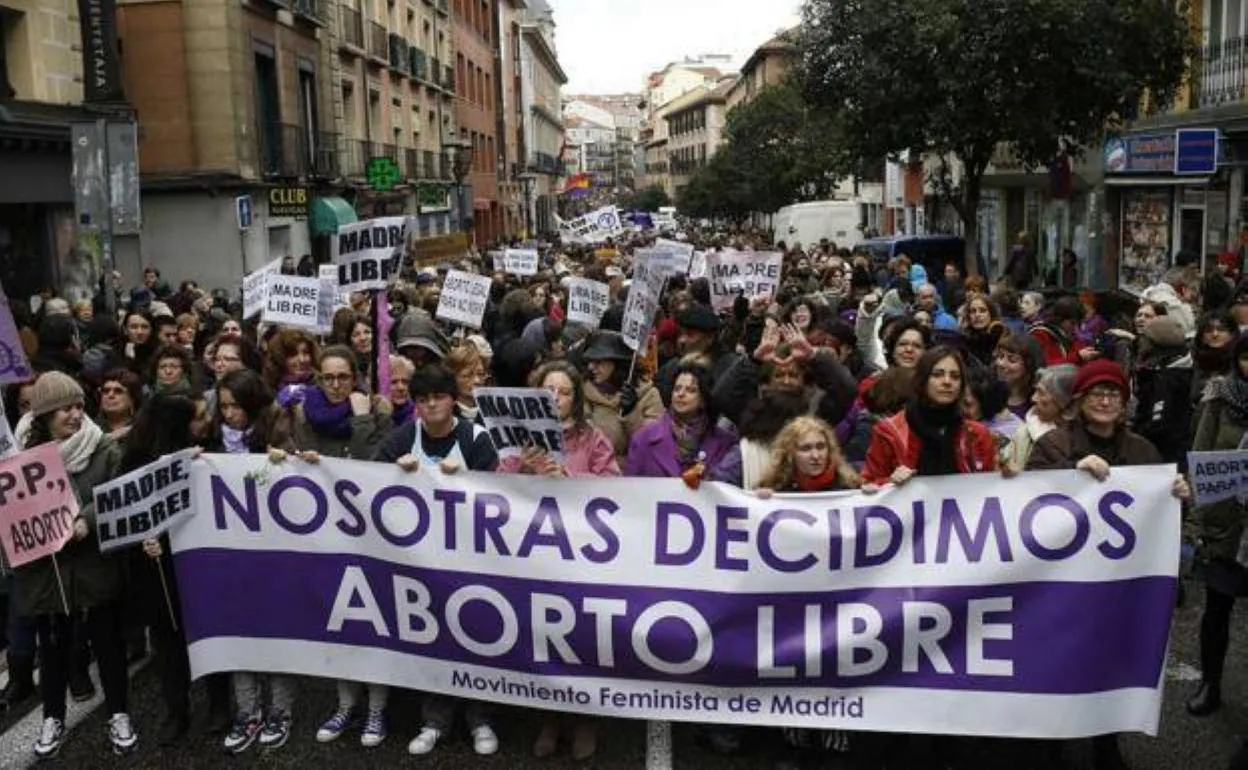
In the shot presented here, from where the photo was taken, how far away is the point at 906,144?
76.1 ft

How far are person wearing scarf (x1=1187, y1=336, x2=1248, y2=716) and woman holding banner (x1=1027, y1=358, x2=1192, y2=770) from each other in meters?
0.49

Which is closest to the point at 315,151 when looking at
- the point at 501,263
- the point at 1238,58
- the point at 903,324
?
the point at 501,263

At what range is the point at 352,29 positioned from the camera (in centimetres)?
3116

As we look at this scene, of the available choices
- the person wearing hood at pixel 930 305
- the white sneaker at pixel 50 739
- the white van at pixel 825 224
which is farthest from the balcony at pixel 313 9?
the white sneaker at pixel 50 739

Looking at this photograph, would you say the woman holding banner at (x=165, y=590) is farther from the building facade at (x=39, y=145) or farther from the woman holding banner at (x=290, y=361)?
the building facade at (x=39, y=145)

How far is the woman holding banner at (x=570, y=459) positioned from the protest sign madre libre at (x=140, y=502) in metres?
1.39

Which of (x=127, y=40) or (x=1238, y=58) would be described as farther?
(x=127, y=40)

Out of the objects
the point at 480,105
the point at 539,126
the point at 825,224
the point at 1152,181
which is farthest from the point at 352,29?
the point at 539,126

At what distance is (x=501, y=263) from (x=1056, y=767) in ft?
49.3

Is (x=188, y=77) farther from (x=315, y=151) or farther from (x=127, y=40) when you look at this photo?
(x=315, y=151)

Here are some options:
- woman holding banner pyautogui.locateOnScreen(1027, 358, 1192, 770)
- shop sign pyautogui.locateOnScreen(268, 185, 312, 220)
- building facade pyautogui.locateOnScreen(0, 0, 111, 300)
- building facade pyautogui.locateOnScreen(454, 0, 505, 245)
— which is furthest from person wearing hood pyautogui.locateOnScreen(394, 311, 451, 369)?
building facade pyautogui.locateOnScreen(454, 0, 505, 245)

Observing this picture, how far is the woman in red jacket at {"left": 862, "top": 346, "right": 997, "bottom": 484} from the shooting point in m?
4.97

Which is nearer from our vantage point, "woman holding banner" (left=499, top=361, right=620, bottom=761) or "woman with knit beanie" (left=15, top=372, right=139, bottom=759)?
"woman holding banner" (left=499, top=361, right=620, bottom=761)

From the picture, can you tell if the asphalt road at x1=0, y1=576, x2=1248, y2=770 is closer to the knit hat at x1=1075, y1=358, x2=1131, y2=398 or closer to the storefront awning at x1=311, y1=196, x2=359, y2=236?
the knit hat at x1=1075, y1=358, x2=1131, y2=398
